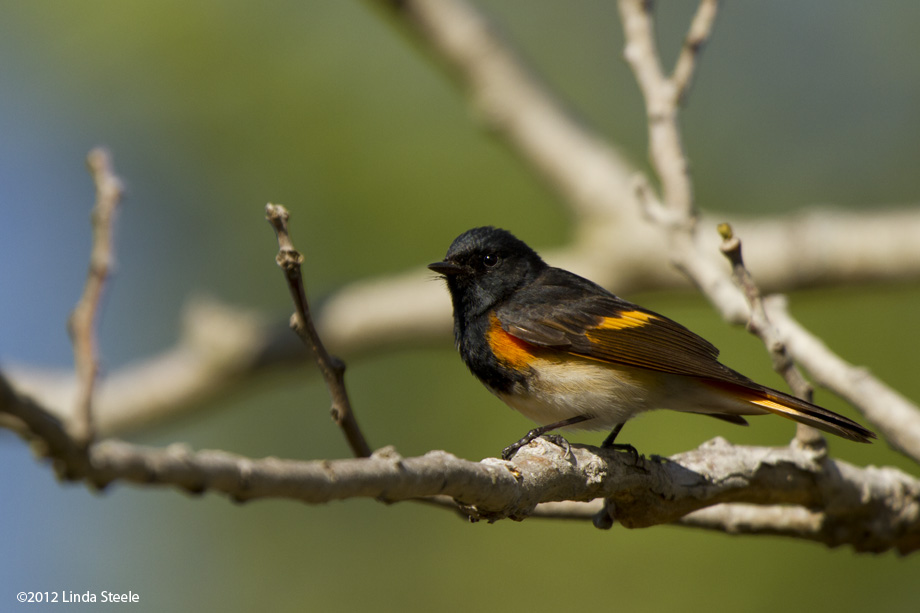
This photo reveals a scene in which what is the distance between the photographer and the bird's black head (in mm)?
3844

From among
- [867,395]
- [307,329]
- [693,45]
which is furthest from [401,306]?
[307,329]

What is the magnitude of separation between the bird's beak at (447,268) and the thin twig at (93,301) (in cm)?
206

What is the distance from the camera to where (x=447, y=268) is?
12.6ft

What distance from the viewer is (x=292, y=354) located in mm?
5305

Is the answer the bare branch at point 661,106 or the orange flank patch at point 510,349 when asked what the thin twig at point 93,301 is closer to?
the orange flank patch at point 510,349

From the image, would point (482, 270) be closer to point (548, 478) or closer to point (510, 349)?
point (510, 349)

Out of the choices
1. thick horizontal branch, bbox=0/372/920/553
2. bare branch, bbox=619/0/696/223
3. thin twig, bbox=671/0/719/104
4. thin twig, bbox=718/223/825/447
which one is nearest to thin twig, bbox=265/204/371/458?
thick horizontal branch, bbox=0/372/920/553

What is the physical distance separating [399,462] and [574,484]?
→ 2.99 feet

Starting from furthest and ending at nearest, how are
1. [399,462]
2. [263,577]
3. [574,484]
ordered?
[263,577], [574,484], [399,462]

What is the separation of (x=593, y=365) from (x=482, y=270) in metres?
0.74

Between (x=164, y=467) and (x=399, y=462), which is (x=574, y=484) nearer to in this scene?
(x=399, y=462)

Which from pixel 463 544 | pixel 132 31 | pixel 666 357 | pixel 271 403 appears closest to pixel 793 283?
pixel 666 357

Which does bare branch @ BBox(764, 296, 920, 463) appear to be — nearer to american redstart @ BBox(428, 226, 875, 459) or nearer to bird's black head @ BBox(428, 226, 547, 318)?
american redstart @ BBox(428, 226, 875, 459)

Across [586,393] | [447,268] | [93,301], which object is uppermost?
[447,268]
